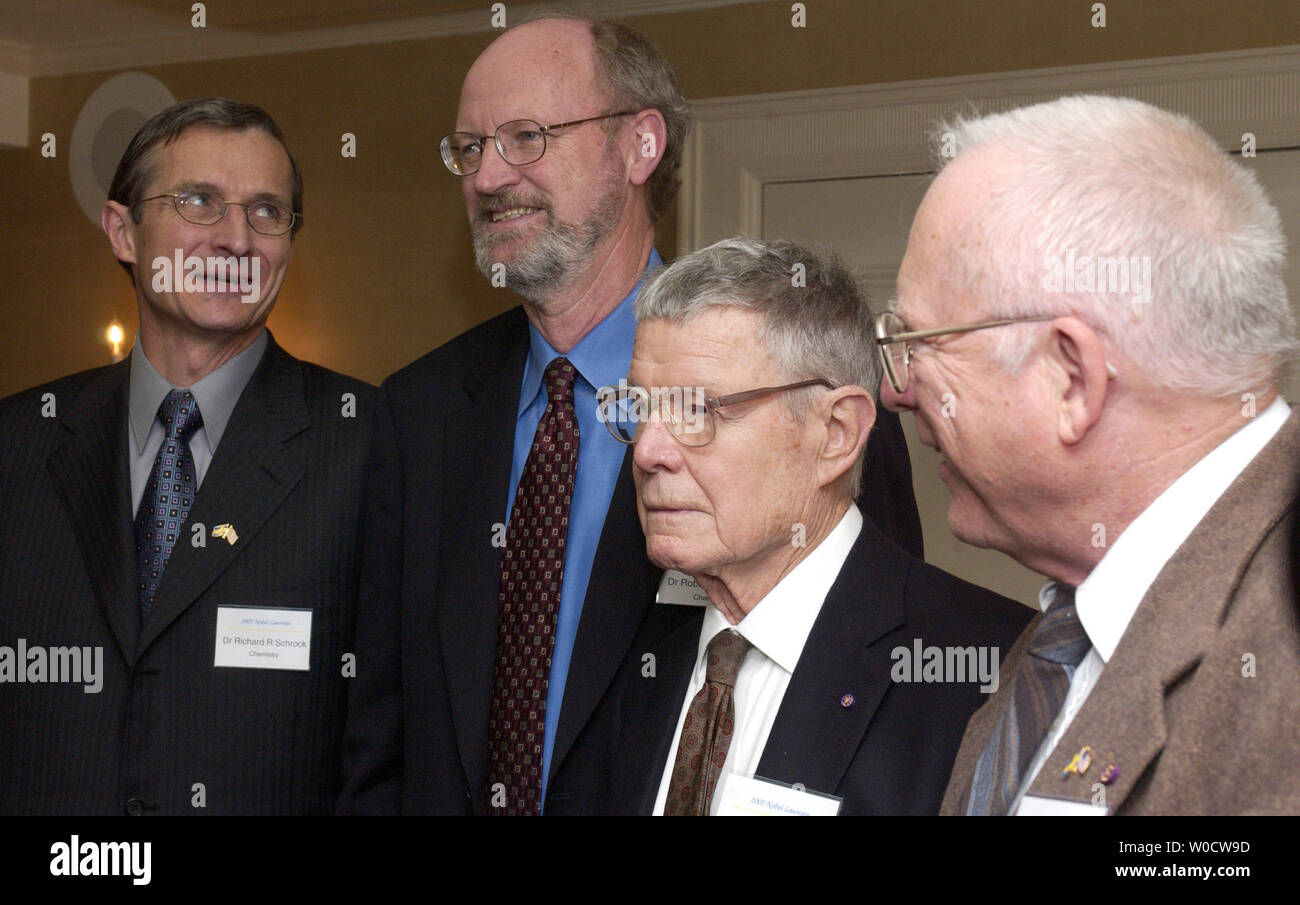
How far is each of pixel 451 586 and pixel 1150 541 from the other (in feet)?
3.93

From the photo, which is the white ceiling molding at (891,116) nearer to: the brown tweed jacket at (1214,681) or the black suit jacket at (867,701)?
the black suit jacket at (867,701)

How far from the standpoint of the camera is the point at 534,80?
7.36 ft

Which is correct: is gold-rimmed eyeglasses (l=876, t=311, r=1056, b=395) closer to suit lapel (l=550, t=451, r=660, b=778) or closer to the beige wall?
suit lapel (l=550, t=451, r=660, b=778)

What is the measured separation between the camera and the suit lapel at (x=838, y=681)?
1.54 m

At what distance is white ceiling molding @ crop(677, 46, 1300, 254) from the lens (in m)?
3.72

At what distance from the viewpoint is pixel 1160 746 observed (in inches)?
42.2

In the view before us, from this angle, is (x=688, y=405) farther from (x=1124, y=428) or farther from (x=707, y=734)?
(x=1124, y=428)

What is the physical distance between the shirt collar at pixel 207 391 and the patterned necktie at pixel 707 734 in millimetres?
1162

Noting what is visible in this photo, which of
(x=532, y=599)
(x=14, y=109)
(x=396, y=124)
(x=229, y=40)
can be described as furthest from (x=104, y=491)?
(x=14, y=109)

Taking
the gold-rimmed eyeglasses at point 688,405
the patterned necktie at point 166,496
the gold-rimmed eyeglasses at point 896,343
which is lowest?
the patterned necktie at point 166,496

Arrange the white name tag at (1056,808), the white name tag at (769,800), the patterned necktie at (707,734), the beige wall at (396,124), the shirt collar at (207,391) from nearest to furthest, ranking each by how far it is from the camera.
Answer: the white name tag at (1056,808), the white name tag at (769,800), the patterned necktie at (707,734), the shirt collar at (207,391), the beige wall at (396,124)

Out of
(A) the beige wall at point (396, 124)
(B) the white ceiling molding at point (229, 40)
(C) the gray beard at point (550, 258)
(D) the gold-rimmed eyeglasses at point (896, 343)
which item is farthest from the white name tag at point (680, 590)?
(B) the white ceiling molding at point (229, 40)

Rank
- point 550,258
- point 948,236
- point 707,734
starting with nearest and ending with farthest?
point 948,236, point 707,734, point 550,258

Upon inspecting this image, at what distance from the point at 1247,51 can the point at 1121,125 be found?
2.92m
